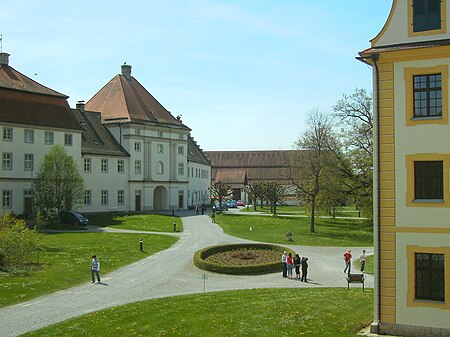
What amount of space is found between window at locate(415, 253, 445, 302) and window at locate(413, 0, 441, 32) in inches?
275

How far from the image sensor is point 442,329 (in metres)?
16.3

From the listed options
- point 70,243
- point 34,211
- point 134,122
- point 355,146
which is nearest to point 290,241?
point 355,146

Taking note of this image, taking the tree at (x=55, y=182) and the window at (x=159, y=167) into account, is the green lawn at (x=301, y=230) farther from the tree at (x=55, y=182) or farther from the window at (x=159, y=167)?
the tree at (x=55, y=182)

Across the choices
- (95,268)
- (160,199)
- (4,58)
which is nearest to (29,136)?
(4,58)

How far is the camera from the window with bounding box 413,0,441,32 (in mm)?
16938

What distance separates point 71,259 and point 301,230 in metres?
25.0

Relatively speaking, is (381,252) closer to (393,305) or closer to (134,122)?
(393,305)

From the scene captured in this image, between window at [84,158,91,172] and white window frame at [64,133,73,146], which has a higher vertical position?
white window frame at [64,133,73,146]

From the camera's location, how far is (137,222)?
53.1 metres

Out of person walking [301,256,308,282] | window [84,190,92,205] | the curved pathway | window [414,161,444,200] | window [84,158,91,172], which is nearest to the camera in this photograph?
window [414,161,444,200]

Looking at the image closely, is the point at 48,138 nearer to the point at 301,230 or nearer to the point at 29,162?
the point at 29,162

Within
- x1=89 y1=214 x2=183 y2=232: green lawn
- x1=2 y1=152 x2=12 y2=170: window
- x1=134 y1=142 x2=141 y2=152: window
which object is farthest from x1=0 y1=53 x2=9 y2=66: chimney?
x1=89 y1=214 x2=183 y2=232: green lawn

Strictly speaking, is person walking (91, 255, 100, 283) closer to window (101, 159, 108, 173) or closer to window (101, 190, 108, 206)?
window (101, 190, 108, 206)

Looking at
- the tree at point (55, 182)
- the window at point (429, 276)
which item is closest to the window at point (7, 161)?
the tree at point (55, 182)
